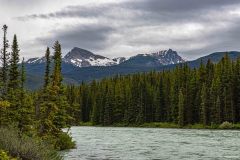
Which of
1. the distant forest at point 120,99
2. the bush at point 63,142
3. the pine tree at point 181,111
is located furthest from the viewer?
the pine tree at point 181,111

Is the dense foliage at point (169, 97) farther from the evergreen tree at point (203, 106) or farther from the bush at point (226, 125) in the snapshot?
the bush at point (226, 125)

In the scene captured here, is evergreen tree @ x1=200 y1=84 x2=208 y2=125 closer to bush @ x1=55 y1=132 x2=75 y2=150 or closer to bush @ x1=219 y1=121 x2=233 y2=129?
bush @ x1=219 y1=121 x2=233 y2=129

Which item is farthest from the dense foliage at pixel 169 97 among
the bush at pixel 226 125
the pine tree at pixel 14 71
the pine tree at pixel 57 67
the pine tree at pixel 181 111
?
the pine tree at pixel 14 71

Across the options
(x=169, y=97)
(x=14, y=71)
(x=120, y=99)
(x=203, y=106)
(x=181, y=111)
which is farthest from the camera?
(x=120, y=99)

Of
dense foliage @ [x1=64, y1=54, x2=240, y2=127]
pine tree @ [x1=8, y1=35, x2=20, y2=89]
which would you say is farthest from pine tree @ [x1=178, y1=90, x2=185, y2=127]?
pine tree @ [x1=8, y1=35, x2=20, y2=89]

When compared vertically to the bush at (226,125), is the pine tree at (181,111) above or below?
above

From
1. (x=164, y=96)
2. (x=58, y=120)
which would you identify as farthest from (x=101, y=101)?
(x=58, y=120)

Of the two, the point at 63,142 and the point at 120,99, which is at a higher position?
the point at 120,99

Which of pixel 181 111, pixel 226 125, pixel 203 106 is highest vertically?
pixel 203 106

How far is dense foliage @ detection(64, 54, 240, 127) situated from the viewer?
12681 centimetres

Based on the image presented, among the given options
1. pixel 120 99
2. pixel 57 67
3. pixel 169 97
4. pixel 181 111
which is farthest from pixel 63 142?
pixel 120 99

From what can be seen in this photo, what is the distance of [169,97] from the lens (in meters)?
148

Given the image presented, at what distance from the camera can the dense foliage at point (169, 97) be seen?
416 ft

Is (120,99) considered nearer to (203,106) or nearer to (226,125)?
(203,106)
